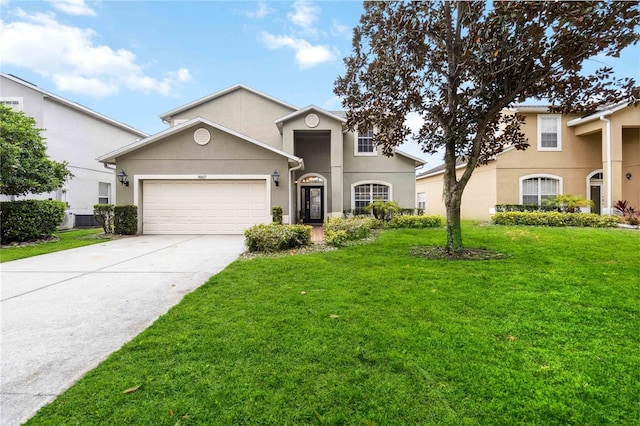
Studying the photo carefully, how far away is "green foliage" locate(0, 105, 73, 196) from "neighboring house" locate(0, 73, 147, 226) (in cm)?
465

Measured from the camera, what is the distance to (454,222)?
7.35 metres

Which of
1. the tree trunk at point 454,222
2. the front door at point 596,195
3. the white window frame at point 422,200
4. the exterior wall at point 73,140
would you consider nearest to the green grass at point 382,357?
the tree trunk at point 454,222

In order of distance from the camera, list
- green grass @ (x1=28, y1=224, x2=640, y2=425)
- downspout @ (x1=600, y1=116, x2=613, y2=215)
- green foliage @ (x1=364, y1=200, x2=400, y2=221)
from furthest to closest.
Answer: downspout @ (x1=600, y1=116, x2=613, y2=215) < green foliage @ (x1=364, y1=200, x2=400, y2=221) < green grass @ (x1=28, y1=224, x2=640, y2=425)

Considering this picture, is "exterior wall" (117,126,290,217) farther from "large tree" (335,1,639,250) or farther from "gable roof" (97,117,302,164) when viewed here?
"large tree" (335,1,639,250)

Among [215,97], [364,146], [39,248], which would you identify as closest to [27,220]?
[39,248]

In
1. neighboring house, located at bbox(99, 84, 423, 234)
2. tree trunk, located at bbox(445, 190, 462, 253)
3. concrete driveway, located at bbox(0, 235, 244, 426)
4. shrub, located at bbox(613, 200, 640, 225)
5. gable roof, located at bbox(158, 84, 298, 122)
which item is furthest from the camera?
gable roof, located at bbox(158, 84, 298, 122)

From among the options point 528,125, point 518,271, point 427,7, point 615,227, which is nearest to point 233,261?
point 518,271

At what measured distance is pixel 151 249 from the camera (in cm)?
874

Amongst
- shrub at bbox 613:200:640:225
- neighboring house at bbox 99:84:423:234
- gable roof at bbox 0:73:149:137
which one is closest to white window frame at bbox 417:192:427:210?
shrub at bbox 613:200:640:225

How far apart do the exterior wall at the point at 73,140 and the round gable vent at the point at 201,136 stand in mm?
7787

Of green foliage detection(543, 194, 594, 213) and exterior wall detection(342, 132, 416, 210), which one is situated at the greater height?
exterior wall detection(342, 132, 416, 210)

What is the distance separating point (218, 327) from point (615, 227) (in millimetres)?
15810

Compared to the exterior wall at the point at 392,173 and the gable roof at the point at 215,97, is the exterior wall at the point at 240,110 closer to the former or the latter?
the gable roof at the point at 215,97

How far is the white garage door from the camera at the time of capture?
1227cm
